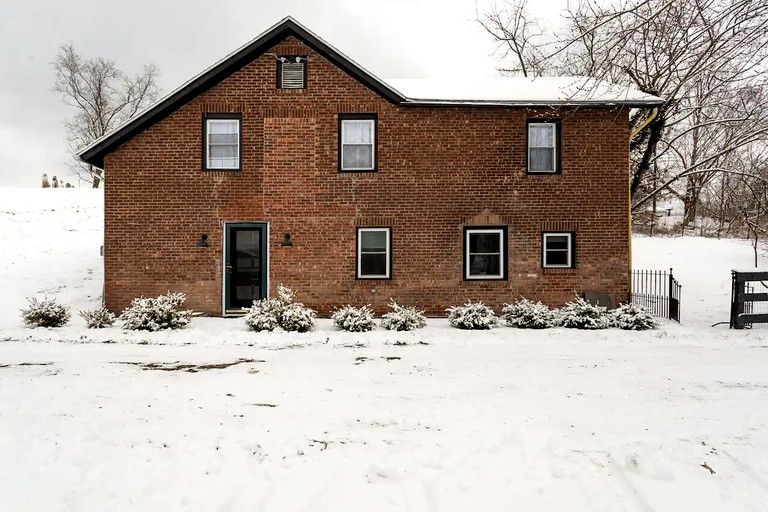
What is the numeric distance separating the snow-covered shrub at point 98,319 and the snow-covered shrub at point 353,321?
5.38 metres

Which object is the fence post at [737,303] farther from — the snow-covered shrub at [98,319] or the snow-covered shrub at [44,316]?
the snow-covered shrub at [44,316]

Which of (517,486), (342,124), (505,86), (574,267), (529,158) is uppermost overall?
(505,86)

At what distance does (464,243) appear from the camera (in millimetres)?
12672

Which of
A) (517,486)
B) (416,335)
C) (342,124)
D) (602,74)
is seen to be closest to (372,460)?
(517,486)

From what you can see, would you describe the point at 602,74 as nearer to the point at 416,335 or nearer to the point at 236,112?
the point at 416,335

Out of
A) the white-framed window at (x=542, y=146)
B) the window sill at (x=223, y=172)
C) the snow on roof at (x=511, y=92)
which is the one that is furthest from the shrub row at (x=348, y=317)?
the snow on roof at (x=511, y=92)

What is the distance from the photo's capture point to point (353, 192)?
12.5 metres

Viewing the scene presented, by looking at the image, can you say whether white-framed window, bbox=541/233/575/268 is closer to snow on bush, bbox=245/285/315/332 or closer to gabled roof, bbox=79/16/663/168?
gabled roof, bbox=79/16/663/168

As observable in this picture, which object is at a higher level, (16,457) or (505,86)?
(505,86)

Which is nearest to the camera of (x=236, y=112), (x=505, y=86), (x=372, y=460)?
(x=372, y=460)

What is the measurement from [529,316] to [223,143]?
29.7 ft

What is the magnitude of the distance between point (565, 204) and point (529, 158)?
61.9 inches

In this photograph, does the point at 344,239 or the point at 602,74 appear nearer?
the point at 602,74

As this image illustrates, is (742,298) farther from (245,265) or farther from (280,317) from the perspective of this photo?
(245,265)
